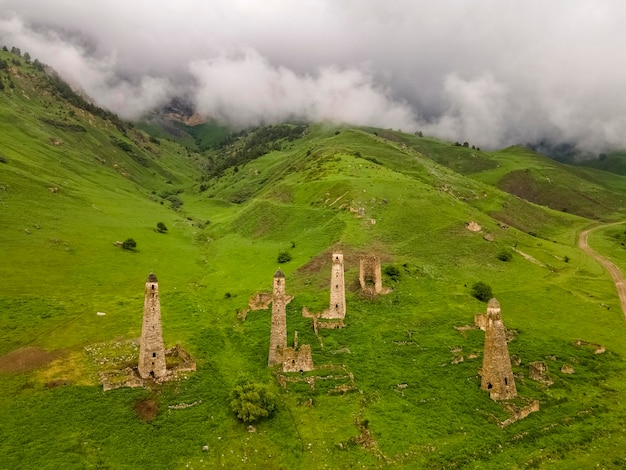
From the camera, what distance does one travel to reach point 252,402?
36.7m

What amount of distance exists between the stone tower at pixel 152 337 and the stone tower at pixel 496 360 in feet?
92.6

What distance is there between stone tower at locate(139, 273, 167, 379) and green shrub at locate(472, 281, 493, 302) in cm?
4274

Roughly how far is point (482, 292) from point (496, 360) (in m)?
25.7

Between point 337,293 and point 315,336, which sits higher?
point 337,293

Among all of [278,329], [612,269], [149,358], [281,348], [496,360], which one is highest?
[612,269]

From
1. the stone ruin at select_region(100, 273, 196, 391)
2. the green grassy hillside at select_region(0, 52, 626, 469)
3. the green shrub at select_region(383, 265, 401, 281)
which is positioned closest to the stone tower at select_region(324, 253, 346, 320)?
the green grassy hillside at select_region(0, 52, 626, 469)

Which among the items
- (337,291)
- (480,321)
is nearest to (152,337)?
(337,291)

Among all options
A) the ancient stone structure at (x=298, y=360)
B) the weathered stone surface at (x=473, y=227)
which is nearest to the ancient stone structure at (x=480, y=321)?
the ancient stone structure at (x=298, y=360)

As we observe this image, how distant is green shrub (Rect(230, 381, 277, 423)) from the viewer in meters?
36.0

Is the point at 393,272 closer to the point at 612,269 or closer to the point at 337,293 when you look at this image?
the point at 337,293

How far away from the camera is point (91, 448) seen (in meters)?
32.6

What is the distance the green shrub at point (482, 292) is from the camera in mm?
62469

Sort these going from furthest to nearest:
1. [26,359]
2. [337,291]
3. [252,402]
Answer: [337,291] → [26,359] → [252,402]

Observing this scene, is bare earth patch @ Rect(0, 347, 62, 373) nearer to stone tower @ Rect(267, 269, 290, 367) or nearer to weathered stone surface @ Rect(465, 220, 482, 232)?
stone tower @ Rect(267, 269, 290, 367)
